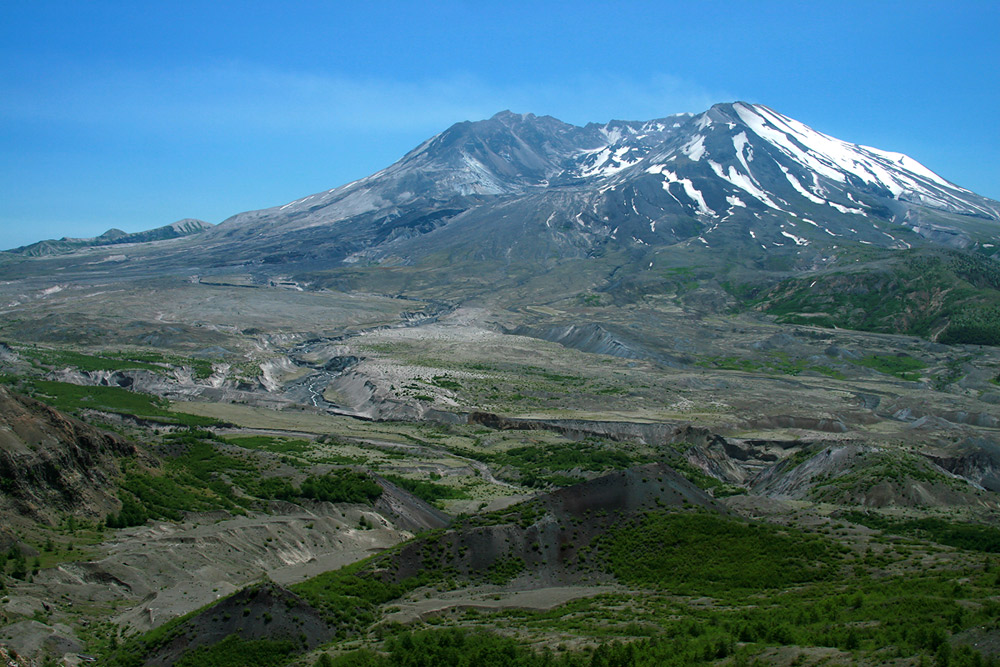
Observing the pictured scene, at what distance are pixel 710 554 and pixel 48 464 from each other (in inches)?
868

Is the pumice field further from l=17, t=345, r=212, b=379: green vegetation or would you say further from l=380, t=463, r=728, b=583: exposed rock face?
l=17, t=345, r=212, b=379: green vegetation

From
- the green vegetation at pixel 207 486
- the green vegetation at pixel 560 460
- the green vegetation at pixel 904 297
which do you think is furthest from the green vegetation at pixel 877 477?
the green vegetation at pixel 904 297

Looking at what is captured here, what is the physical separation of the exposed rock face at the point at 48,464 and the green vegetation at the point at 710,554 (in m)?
18.0

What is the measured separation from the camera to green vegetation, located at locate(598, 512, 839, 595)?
22.9m

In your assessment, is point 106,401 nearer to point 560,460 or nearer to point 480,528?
point 560,460

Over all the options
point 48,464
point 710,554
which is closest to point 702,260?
point 710,554

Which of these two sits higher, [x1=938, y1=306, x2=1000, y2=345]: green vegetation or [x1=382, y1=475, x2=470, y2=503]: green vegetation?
[x1=938, y1=306, x2=1000, y2=345]: green vegetation

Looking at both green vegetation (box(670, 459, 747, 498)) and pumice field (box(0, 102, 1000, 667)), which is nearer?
pumice field (box(0, 102, 1000, 667))

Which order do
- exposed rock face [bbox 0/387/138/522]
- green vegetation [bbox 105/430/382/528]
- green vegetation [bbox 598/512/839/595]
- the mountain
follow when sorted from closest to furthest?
green vegetation [bbox 598/512/839/595] < exposed rock face [bbox 0/387/138/522] < green vegetation [bbox 105/430/382/528] < the mountain

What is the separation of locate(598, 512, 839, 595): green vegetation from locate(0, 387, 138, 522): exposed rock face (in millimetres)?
17971

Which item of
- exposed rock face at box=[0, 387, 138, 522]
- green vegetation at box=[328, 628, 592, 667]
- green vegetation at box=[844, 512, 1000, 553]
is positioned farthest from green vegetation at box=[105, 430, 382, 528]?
green vegetation at box=[844, 512, 1000, 553]

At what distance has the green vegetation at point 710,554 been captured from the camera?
2286cm

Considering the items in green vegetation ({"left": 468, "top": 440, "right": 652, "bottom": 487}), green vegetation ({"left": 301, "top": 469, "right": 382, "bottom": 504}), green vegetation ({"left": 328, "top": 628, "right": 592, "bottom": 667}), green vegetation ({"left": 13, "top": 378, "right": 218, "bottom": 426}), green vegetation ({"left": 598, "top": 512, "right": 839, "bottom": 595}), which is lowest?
green vegetation ({"left": 468, "top": 440, "right": 652, "bottom": 487})

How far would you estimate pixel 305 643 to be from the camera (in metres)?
18.8
